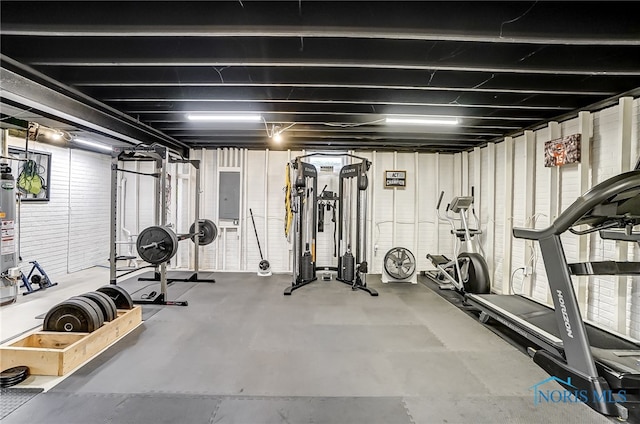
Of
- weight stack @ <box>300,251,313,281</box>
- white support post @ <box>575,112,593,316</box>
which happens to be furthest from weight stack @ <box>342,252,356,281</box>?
white support post @ <box>575,112,593,316</box>

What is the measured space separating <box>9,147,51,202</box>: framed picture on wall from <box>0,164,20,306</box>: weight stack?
0.18 m

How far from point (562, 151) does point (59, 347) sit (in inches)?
248

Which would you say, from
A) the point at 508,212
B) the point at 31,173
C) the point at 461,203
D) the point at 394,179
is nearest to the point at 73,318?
the point at 31,173

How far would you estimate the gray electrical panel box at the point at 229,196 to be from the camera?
6.51 meters

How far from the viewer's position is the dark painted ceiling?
223 centimetres

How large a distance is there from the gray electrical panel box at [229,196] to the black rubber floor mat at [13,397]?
436 cm

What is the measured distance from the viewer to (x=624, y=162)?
3184 mm

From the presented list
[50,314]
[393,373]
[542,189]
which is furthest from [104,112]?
[542,189]

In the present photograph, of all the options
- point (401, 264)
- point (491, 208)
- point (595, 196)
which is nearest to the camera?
point (595, 196)

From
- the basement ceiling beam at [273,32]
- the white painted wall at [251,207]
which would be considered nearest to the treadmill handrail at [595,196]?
the basement ceiling beam at [273,32]

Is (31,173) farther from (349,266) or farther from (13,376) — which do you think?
(349,266)

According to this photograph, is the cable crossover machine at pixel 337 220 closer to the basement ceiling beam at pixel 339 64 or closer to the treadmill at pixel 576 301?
the basement ceiling beam at pixel 339 64

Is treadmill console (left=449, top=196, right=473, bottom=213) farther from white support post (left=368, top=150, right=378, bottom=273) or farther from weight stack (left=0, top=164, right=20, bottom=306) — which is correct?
weight stack (left=0, top=164, right=20, bottom=306)

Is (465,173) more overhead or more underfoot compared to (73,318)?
more overhead
